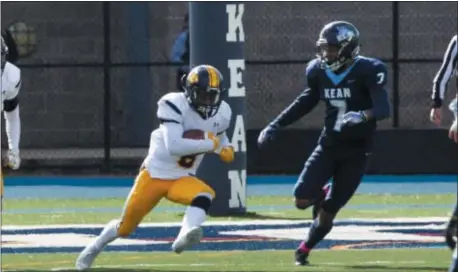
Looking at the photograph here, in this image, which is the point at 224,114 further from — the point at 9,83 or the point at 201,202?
the point at 9,83

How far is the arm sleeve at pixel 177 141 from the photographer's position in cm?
1065

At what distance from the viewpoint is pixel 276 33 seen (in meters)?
21.2

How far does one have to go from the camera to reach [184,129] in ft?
35.8

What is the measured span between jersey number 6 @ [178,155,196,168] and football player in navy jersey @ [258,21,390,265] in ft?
2.11

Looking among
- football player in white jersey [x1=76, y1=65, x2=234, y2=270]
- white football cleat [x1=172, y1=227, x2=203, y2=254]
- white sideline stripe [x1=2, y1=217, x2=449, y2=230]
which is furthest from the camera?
white sideline stripe [x1=2, y1=217, x2=449, y2=230]

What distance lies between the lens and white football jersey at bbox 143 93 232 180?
35.5 feet

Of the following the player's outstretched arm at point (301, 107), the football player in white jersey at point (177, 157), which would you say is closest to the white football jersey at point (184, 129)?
the football player in white jersey at point (177, 157)

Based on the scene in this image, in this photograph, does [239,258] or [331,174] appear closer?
[331,174]

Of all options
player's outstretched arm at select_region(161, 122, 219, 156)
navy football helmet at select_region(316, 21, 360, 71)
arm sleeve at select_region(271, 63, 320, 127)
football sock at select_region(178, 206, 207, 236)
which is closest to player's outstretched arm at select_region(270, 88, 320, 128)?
arm sleeve at select_region(271, 63, 320, 127)

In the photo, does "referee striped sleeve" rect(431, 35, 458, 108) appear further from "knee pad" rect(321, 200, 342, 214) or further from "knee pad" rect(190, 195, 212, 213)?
"knee pad" rect(190, 195, 212, 213)

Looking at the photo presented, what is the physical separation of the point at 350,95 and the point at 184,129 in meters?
1.22

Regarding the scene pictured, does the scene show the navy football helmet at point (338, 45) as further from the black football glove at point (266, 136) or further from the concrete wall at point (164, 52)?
the concrete wall at point (164, 52)

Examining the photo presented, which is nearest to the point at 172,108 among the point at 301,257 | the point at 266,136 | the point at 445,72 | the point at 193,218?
the point at 193,218

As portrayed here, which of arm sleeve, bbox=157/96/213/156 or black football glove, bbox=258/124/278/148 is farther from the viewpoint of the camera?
black football glove, bbox=258/124/278/148
